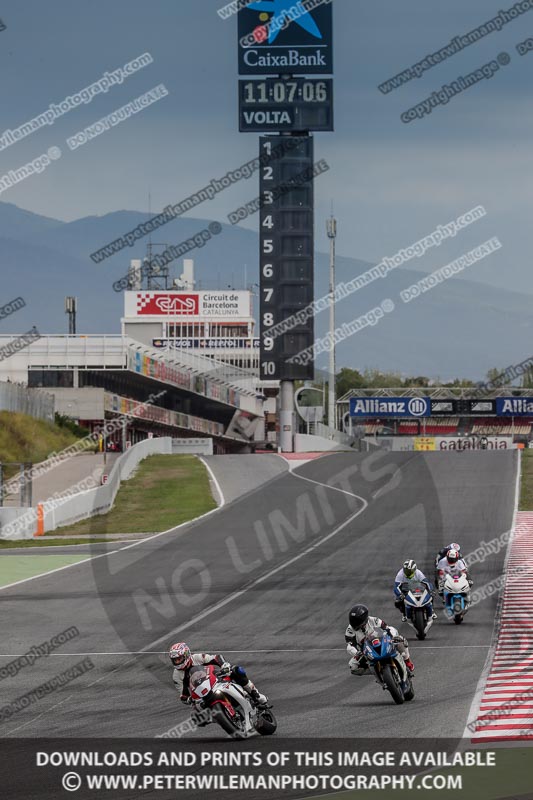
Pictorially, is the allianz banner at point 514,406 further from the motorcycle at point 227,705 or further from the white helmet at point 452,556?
the motorcycle at point 227,705

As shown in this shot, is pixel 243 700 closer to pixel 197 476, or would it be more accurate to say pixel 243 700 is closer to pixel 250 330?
pixel 197 476

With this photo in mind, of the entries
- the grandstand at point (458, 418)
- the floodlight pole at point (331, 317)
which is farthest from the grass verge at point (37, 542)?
the grandstand at point (458, 418)

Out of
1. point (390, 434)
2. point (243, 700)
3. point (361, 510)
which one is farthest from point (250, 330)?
point (243, 700)

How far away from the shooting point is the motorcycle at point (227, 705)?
1418cm

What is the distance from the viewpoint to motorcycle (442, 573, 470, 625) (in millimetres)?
23797

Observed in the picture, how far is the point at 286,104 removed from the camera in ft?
244

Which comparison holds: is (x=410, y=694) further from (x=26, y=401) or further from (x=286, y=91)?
(x=286, y=91)

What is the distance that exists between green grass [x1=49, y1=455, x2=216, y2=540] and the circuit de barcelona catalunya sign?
5650cm

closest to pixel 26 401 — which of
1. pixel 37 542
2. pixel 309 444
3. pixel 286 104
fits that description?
pixel 309 444

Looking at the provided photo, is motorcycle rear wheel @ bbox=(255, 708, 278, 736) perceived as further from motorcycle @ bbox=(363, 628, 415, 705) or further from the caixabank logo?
the caixabank logo

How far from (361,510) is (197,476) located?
1489 centimetres

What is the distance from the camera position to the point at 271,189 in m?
73.6

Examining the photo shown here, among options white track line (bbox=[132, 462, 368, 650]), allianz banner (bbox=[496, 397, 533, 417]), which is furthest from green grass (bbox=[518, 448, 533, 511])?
allianz banner (bbox=[496, 397, 533, 417])

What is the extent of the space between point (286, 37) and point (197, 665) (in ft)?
215
